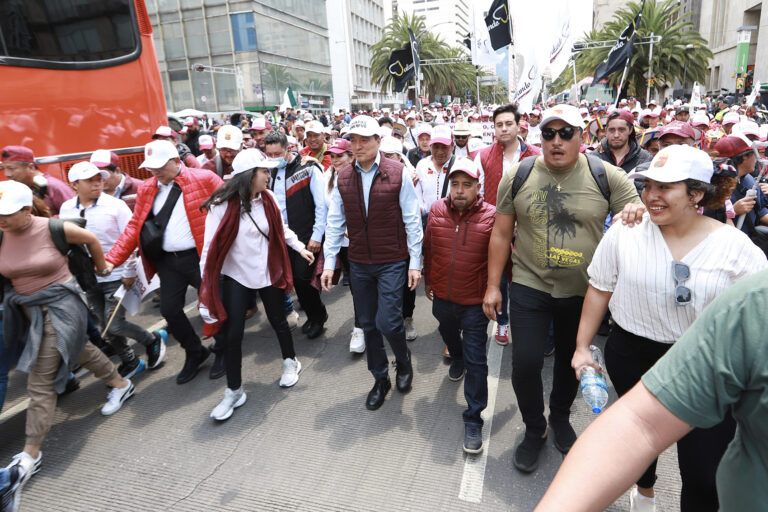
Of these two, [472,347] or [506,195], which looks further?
[472,347]

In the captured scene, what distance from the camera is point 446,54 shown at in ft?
185

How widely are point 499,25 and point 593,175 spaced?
1146 centimetres

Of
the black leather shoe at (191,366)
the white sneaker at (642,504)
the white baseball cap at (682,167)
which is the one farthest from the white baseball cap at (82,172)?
the white sneaker at (642,504)

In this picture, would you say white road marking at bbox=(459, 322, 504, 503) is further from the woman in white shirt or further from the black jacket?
the black jacket

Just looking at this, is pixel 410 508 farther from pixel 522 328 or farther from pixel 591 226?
pixel 591 226

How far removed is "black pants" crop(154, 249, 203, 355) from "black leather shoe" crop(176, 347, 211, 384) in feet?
1.05

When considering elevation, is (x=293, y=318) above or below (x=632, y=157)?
below

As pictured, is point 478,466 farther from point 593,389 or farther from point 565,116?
point 565,116

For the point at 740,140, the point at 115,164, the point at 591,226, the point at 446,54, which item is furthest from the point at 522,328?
the point at 446,54

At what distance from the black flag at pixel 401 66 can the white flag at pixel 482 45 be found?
7.00 metres

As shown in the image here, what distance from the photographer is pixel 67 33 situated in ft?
18.4

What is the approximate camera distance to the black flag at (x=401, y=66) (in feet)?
70.7

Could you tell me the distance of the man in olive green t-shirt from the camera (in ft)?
3.03

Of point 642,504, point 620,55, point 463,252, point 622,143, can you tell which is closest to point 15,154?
point 463,252
